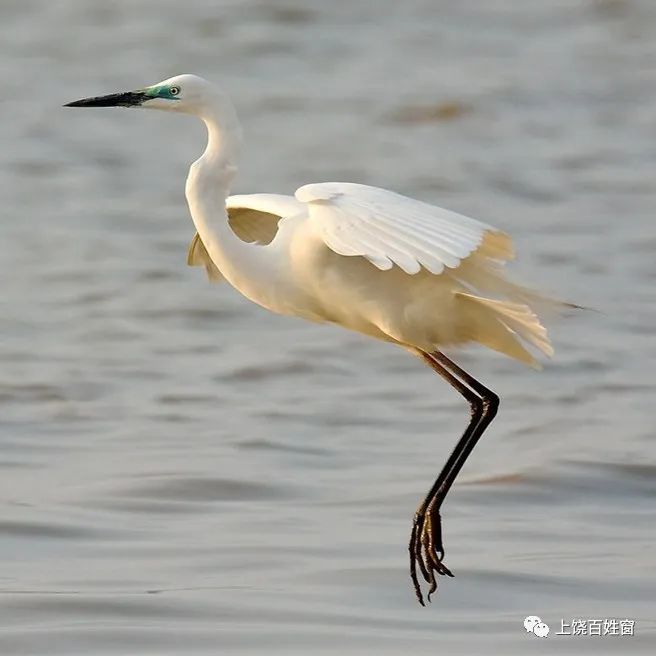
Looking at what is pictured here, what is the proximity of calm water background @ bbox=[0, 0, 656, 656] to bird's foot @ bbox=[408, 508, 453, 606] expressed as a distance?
0.86ft

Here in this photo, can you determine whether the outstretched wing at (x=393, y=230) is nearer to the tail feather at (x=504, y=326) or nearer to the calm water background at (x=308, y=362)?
the tail feather at (x=504, y=326)

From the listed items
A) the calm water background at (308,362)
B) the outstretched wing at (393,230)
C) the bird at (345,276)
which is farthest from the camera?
the calm water background at (308,362)

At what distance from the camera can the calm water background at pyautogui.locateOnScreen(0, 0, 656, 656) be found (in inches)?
327

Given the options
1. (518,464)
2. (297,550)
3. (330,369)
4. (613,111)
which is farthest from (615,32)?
(297,550)

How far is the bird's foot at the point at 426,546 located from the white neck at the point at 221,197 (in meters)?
1.15

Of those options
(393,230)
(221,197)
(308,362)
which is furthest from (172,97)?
(308,362)

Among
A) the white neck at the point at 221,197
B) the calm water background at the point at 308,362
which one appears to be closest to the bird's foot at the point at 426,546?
the calm water background at the point at 308,362

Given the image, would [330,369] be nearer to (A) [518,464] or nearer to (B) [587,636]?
(A) [518,464]

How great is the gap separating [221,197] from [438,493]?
59.2 inches

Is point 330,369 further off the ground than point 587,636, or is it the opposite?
point 587,636

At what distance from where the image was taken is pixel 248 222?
8.34m

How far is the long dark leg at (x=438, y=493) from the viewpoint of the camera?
780 centimetres

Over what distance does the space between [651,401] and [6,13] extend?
1475 centimetres

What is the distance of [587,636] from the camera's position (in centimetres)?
790
